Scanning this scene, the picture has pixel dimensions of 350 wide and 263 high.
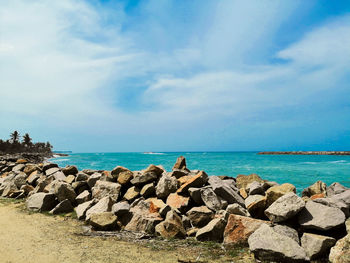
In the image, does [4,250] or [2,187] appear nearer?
[4,250]

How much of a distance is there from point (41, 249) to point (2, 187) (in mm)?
9403

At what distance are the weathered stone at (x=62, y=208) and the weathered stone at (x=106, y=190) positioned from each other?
35.9 inches

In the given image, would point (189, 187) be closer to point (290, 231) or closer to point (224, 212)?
point (224, 212)

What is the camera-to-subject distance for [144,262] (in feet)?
17.1

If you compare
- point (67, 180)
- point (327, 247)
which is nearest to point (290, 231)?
point (327, 247)

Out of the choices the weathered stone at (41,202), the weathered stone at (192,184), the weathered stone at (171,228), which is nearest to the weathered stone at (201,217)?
the weathered stone at (171,228)

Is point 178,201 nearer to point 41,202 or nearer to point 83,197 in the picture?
point 83,197

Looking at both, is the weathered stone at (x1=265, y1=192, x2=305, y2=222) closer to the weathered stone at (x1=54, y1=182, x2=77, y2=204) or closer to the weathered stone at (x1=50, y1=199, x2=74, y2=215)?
the weathered stone at (x1=50, y1=199, x2=74, y2=215)

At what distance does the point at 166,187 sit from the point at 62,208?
3987mm

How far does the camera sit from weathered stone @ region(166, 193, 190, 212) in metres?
7.73

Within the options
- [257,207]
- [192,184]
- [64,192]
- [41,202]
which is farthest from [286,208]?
[41,202]

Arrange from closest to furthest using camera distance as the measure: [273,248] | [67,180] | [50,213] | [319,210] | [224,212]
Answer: [273,248] < [319,210] < [224,212] < [50,213] < [67,180]

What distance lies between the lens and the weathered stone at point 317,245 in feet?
16.5

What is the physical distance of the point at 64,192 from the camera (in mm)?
9945
